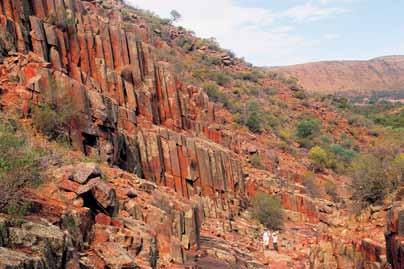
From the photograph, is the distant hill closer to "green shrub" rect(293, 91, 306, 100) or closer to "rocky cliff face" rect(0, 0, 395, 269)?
"green shrub" rect(293, 91, 306, 100)

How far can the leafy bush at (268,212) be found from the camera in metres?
29.8

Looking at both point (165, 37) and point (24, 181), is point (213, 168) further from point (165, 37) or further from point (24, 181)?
point (165, 37)

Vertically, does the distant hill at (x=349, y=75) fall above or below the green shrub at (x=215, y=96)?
above

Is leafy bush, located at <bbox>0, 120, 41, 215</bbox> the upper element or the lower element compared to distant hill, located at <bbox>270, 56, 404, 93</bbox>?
lower

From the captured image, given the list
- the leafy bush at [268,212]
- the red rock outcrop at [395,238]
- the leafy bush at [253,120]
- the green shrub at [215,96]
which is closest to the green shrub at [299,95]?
the leafy bush at [253,120]

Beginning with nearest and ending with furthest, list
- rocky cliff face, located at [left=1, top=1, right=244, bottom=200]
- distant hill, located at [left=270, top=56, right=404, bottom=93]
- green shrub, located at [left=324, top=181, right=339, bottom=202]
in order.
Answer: rocky cliff face, located at [left=1, top=1, right=244, bottom=200] < green shrub, located at [left=324, top=181, right=339, bottom=202] < distant hill, located at [left=270, top=56, right=404, bottom=93]

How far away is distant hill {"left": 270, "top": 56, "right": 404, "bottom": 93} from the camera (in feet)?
496

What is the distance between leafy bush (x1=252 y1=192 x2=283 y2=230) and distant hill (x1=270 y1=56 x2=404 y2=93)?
385 feet

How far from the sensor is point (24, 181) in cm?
1041

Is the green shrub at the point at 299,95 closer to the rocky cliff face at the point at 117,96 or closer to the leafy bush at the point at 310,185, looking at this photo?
the leafy bush at the point at 310,185

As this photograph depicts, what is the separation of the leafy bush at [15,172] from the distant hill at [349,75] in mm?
137518

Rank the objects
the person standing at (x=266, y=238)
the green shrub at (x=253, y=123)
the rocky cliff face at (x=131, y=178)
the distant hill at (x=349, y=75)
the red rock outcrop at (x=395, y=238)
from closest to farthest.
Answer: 1. the rocky cliff face at (x=131, y=178)
2. the red rock outcrop at (x=395, y=238)
3. the person standing at (x=266, y=238)
4. the green shrub at (x=253, y=123)
5. the distant hill at (x=349, y=75)

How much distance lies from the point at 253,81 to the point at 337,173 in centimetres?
2325

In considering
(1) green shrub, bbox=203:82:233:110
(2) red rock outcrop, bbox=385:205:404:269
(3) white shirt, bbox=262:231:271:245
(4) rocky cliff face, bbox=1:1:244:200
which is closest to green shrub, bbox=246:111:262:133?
(1) green shrub, bbox=203:82:233:110
